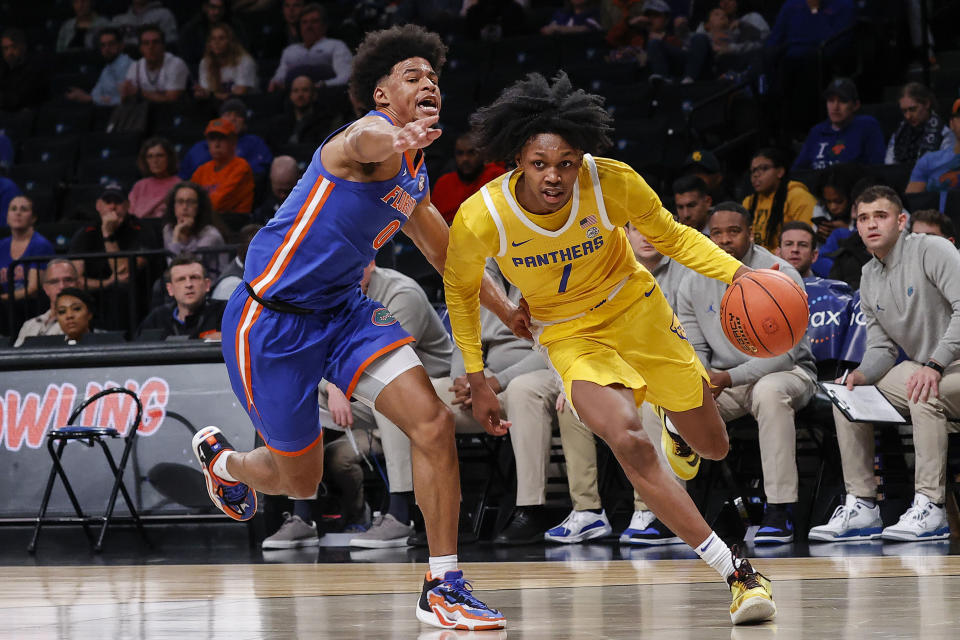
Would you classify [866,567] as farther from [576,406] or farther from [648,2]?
[648,2]

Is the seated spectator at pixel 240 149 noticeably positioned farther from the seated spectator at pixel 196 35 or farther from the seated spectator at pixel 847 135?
the seated spectator at pixel 847 135

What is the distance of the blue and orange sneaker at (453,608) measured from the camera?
388 cm

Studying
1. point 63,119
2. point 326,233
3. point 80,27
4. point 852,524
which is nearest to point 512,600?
point 326,233

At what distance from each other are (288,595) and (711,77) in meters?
7.35

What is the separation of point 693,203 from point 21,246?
5.45 metres

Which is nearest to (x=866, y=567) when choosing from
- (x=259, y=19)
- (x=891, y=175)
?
(x=891, y=175)

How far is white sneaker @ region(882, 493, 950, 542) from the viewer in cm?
609

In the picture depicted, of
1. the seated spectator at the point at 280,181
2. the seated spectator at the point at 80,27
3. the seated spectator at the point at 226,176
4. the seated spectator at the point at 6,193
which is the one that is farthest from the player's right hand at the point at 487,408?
the seated spectator at the point at 80,27

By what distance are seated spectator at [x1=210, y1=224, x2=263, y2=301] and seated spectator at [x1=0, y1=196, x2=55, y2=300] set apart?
7.16 ft

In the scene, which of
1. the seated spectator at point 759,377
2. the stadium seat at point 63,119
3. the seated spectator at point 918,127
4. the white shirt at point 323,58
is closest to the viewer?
the seated spectator at point 759,377

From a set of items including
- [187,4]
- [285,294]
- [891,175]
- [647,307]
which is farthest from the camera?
[187,4]

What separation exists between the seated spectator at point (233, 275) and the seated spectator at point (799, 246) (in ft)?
10.6

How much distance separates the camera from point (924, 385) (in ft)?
20.2

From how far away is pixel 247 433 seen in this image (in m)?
7.14
